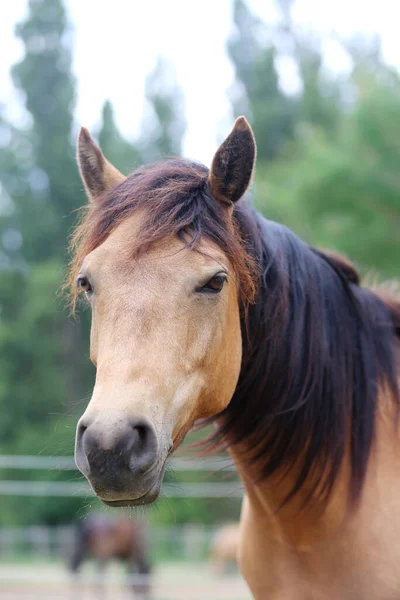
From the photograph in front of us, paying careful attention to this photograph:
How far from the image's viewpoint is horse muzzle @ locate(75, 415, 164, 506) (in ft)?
5.47

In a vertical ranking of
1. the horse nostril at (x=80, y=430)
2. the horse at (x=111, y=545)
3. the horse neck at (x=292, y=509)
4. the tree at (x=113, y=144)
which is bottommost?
the horse at (x=111, y=545)

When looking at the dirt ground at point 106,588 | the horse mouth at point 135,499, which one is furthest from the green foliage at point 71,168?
the horse mouth at point 135,499

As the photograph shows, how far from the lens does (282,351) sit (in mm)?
2365

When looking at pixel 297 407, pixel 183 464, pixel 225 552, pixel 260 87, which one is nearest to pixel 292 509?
pixel 297 407

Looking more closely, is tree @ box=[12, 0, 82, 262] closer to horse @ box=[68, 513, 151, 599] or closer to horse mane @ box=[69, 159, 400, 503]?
horse @ box=[68, 513, 151, 599]

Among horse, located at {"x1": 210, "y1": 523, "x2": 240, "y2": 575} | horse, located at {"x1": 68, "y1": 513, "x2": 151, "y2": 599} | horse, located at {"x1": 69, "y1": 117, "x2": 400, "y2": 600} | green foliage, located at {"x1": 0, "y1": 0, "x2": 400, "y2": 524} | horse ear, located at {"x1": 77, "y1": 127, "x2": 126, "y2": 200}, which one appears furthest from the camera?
green foliage, located at {"x1": 0, "y1": 0, "x2": 400, "y2": 524}

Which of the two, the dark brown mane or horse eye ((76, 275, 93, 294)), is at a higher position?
the dark brown mane

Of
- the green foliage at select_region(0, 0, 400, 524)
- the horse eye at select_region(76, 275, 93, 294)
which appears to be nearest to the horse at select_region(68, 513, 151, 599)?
the green foliage at select_region(0, 0, 400, 524)

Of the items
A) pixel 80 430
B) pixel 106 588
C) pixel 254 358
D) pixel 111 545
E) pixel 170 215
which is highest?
pixel 170 215

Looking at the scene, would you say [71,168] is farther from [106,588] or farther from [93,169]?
[93,169]

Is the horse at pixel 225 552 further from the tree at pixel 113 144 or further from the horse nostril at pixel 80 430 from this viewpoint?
the tree at pixel 113 144

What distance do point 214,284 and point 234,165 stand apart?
17.6 inches

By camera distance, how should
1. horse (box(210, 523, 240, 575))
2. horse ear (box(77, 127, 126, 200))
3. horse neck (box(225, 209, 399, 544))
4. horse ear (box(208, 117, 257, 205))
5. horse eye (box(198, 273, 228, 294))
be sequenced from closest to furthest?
1. horse eye (box(198, 273, 228, 294))
2. horse ear (box(208, 117, 257, 205))
3. horse neck (box(225, 209, 399, 544))
4. horse ear (box(77, 127, 126, 200))
5. horse (box(210, 523, 240, 575))

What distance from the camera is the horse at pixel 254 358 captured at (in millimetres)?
1914
